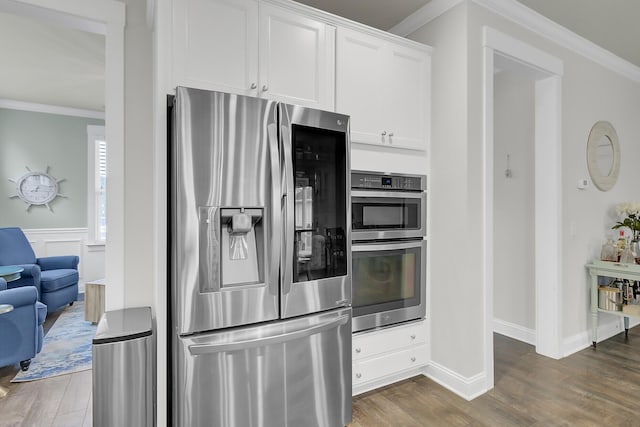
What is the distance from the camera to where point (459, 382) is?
7.68 ft

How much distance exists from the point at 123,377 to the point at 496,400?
225 cm

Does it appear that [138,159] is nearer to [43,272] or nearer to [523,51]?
[523,51]

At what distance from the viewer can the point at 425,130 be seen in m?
2.53

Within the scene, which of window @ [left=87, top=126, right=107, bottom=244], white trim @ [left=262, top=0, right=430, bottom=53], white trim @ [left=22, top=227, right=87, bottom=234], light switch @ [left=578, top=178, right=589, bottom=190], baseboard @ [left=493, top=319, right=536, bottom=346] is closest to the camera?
white trim @ [left=262, top=0, right=430, bottom=53]

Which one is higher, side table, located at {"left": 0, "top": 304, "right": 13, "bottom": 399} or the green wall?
the green wall

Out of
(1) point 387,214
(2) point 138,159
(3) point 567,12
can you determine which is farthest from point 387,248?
(3) point 567,12

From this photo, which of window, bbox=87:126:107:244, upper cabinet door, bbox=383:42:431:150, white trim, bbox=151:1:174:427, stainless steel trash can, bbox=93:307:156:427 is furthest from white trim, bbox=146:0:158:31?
window, bbox=87:126:107:244

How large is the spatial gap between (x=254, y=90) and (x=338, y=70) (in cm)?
59

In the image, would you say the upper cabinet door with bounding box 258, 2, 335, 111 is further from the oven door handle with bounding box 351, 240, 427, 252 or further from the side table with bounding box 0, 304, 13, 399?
the side table with bounding box 0, 304, 13, 399

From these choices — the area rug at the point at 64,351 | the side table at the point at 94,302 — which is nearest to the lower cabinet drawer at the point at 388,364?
the area rug at the point at 64,351

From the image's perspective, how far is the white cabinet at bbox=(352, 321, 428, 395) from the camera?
222 centimetres

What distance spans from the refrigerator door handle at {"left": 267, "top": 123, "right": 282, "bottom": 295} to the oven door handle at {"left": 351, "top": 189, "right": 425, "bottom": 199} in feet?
2.14

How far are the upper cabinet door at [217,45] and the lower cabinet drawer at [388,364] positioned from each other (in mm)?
1804

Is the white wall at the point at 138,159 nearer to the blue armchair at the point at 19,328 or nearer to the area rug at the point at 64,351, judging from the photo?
the blue armchair at the point at 19,328
